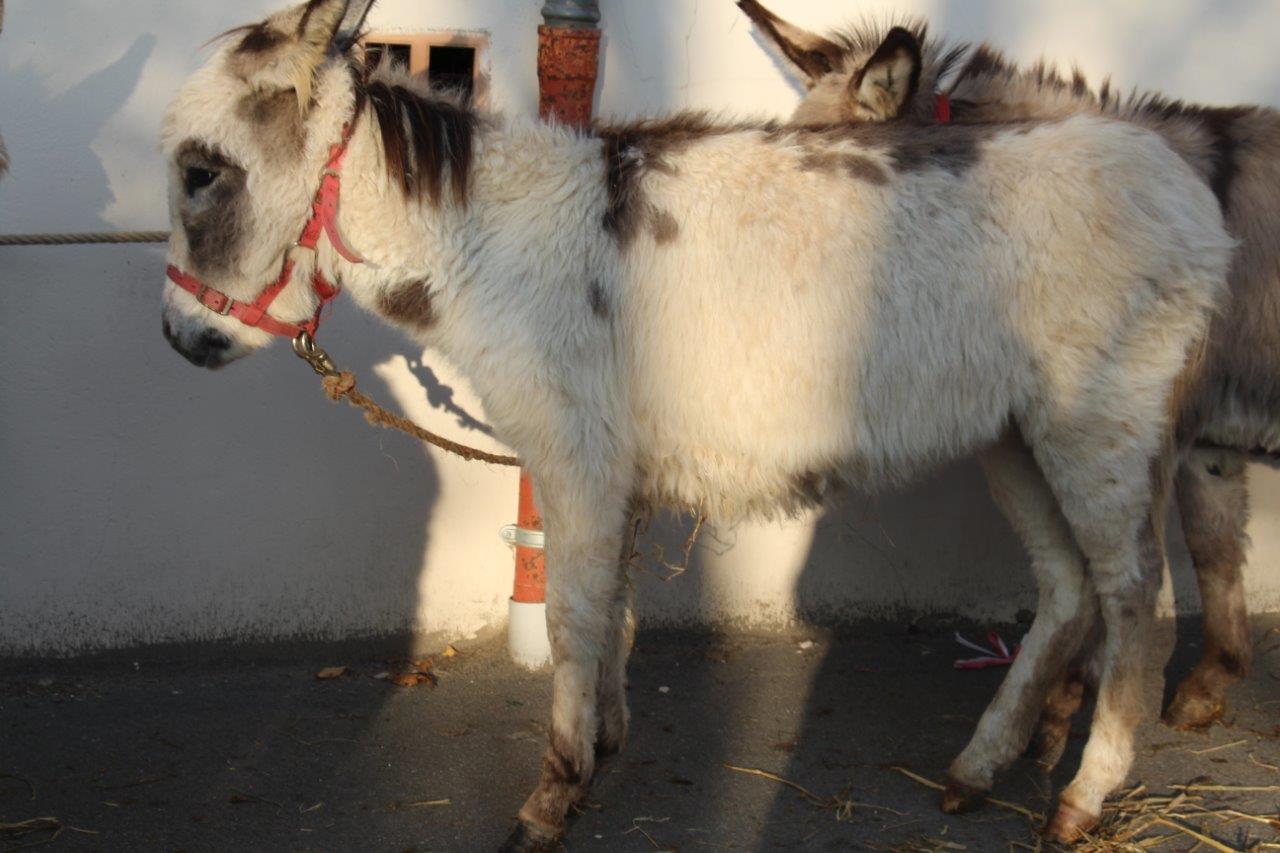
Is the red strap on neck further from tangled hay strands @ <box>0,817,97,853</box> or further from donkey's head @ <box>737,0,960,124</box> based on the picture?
tangled hay strands @ <box>0,817,97,853</box>

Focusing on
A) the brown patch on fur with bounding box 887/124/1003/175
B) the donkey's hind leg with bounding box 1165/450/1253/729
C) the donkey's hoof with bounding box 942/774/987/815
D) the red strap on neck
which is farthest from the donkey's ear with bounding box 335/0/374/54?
the donkey's hind leg with bounding box 1165/450/1253/729

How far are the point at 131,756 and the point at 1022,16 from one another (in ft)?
13.2

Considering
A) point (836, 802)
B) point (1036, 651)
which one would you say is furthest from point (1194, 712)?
point (836, 802)

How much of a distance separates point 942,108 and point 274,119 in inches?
80.1

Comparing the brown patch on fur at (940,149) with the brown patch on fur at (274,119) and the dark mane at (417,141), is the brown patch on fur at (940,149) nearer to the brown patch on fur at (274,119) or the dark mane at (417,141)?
the dark mane at (417,141)

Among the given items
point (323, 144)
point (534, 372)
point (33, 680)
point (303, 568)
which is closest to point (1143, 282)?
point (534, 372)

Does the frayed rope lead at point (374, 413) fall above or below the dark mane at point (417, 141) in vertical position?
below

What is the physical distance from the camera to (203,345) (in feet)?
11.6

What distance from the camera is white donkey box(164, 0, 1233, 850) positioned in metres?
3.34

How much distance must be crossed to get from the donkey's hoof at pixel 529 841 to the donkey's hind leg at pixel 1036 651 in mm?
1120

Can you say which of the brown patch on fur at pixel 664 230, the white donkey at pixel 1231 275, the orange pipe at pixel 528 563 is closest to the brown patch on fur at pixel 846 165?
the brown patch on fur at pixel 664 230

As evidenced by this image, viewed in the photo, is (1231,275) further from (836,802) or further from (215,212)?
(215,212)

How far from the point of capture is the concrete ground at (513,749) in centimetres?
358

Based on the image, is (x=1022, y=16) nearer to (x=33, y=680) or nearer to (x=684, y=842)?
(x=684, y=842)
